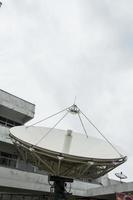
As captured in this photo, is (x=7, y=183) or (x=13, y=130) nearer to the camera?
(x=13, y=130)

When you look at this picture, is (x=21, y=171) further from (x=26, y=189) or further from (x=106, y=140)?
(x=106, y=140)

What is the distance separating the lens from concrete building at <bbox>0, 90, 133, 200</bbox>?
2498 centimetres

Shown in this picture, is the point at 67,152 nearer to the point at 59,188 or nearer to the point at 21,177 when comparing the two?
the point at 59,188

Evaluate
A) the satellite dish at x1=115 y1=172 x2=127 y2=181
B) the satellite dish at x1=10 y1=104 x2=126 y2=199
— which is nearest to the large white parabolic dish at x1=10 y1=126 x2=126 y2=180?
the satellite dish at x1=10 y1=104 x2=126 y2=199

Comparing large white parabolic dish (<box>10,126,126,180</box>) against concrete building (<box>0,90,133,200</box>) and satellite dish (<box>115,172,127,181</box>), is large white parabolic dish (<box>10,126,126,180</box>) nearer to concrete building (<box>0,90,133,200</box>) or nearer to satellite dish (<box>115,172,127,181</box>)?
concrete building (<box>0,90,133,200</box>)

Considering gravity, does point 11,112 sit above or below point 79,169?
above

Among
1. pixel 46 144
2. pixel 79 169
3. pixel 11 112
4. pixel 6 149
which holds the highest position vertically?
pixel 11 112

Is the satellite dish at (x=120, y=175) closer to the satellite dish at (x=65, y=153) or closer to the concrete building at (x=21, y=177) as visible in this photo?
the concrete building at (x=21, y=177)

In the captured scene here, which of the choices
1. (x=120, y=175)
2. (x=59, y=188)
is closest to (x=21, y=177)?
(x=59, y=188)

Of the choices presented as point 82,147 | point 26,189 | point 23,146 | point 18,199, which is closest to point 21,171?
point 26,189

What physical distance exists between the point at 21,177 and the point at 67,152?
28.6ft

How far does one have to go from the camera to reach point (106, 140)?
1995 centimetres

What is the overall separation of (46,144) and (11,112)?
13384mm

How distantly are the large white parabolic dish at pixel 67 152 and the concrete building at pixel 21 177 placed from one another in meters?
2.93
